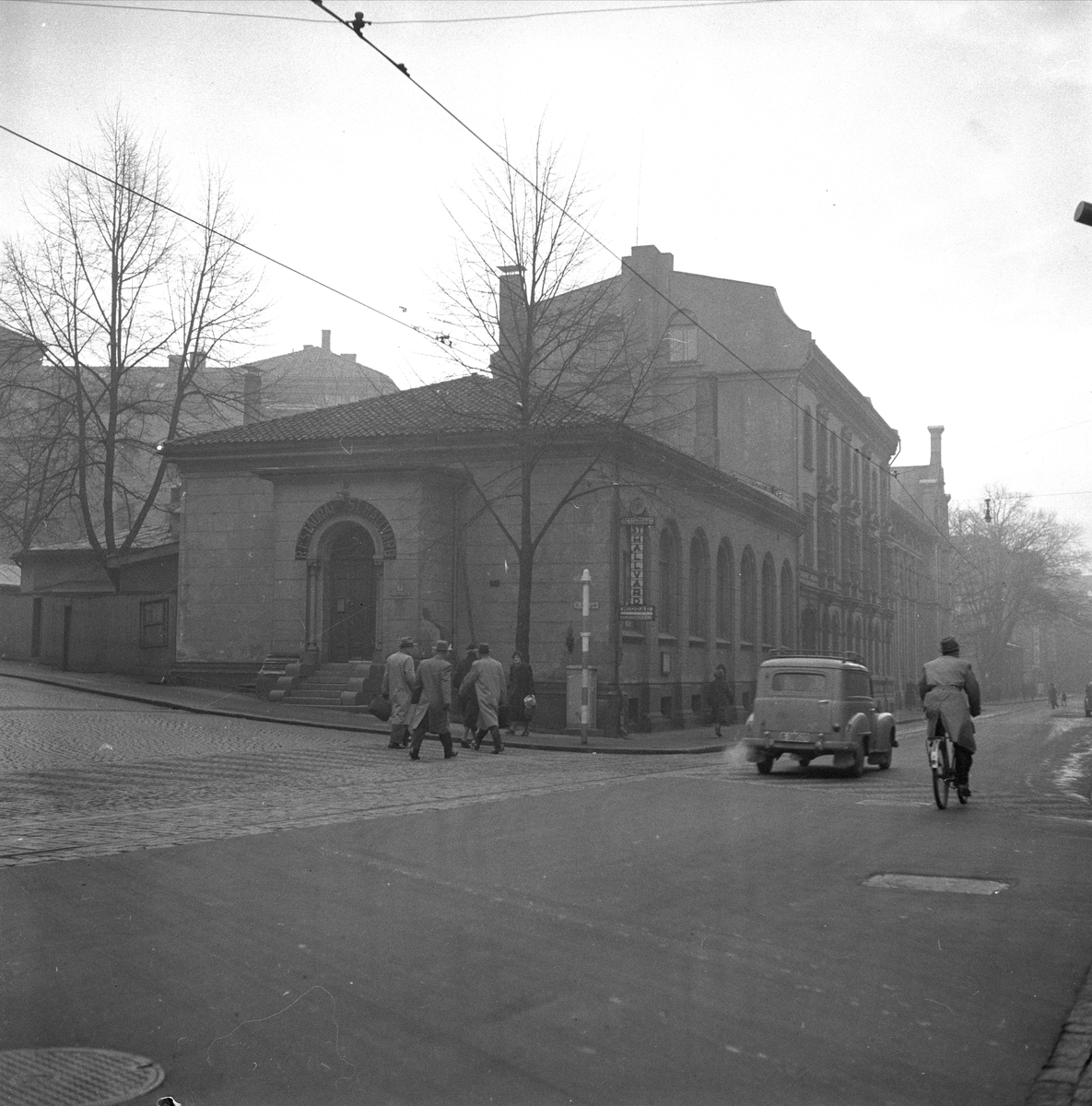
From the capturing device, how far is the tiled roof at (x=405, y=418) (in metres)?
30.1

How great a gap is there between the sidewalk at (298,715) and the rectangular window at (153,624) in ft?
3.35

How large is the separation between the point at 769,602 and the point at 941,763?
110 feet

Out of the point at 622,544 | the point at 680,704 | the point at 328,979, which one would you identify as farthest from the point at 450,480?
the point at 328,979

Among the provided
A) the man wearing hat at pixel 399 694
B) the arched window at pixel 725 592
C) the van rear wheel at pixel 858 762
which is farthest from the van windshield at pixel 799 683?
the arched window at pixel 725 592

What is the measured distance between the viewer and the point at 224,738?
2189 cm

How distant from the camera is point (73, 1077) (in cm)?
450

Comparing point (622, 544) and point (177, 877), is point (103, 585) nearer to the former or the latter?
point (622, 544)

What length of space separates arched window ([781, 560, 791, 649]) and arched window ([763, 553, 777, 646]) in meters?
1.08

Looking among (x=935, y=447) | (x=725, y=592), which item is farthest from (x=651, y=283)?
(x=935, y=447)

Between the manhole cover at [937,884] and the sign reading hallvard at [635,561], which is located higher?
the sign reading hallvard at [635,561]

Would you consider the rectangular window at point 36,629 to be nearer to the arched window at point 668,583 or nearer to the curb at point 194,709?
the curb at point 194,709

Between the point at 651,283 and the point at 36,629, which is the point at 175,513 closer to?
the point at 36,629

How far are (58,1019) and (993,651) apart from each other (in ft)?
289

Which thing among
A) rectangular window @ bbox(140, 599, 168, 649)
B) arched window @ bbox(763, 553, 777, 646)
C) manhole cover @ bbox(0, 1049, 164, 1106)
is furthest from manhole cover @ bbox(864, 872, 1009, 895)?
arched window @ bbox(763, 553, 777, 646)
